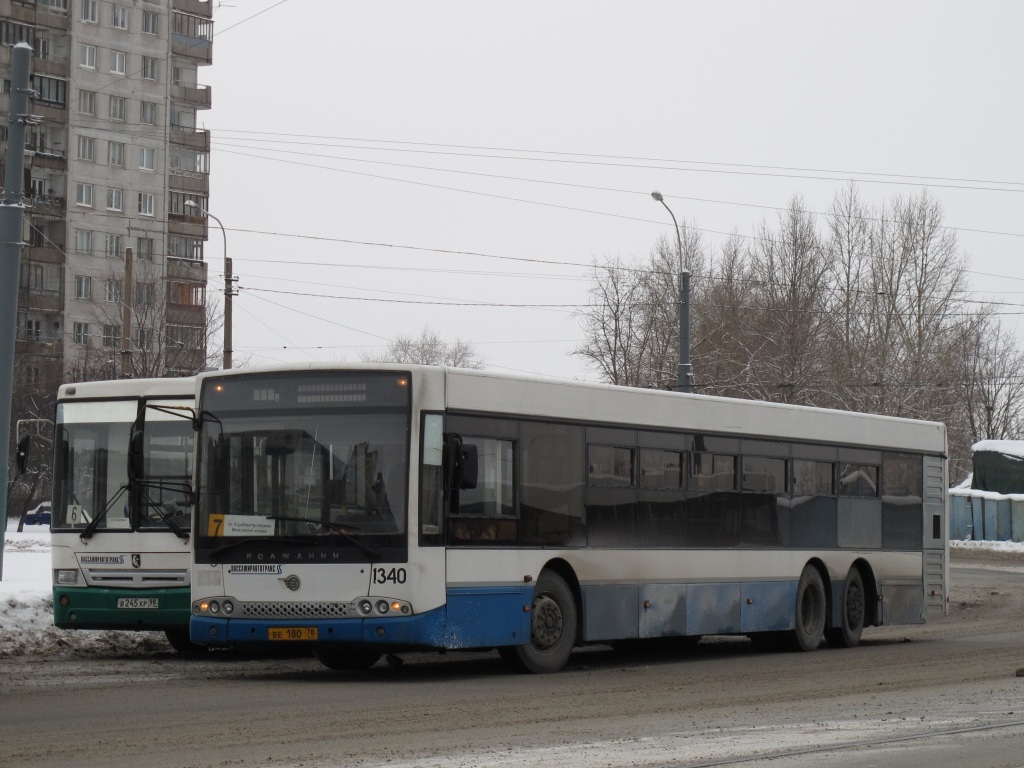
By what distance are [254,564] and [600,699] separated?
347 centimetres

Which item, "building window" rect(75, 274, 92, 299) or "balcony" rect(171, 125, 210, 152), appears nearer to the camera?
"building window" rect(75, 274, 92, 299)

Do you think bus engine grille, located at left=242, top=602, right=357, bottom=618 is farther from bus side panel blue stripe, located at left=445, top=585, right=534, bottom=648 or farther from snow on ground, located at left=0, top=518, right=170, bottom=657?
snow on ground, located at left=0, top=518, right=170, bottom=657

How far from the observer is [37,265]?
92125 mm

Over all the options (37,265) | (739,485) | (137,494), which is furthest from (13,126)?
(37,265)

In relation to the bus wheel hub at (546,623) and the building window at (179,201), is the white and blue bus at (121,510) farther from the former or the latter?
the building window at (179,201)

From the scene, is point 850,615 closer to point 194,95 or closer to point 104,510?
point 104,510

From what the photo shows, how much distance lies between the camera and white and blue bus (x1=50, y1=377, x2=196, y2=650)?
1712cm

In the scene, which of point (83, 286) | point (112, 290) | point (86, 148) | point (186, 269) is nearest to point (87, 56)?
point (86, 148)

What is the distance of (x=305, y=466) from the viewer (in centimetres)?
1464

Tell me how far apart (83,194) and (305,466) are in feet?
272

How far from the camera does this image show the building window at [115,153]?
95.3 m

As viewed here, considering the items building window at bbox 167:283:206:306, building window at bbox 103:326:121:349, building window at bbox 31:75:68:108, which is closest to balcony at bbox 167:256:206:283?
building window at bbox 167:283:206:306

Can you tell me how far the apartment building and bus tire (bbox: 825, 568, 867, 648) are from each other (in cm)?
7060

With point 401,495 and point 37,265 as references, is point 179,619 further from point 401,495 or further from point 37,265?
point 37,265
